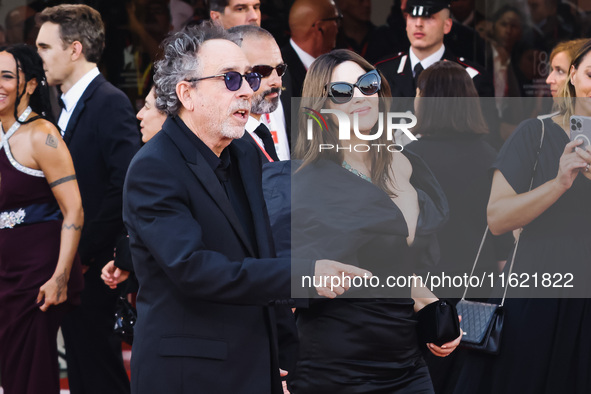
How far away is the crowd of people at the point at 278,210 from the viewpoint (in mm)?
2490

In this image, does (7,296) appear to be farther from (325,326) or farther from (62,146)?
(325,326)

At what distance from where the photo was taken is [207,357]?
2.46m

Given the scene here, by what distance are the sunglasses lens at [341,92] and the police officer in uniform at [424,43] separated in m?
2.13

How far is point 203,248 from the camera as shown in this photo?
2.43 m

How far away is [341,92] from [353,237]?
1.70 ft

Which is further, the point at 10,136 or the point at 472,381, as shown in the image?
the point at 10,136

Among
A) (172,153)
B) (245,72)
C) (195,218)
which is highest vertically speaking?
(245,72)

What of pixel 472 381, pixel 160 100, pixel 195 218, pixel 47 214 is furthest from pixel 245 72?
pixel 47 214

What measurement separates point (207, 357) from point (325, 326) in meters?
0.71

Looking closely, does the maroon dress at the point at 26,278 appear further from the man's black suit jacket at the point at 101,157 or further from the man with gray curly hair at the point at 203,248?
the man with gray curly hair at the point at 203,248

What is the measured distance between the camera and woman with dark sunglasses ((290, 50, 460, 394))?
3.07m

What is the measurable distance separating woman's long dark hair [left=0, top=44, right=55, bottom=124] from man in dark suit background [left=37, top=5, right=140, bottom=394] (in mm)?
299

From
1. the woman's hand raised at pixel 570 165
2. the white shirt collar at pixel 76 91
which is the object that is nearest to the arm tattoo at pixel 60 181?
Answer: the white shirt collar at pixel 76 91

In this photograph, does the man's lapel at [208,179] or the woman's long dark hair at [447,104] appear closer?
the man's lapel at [208,179]
